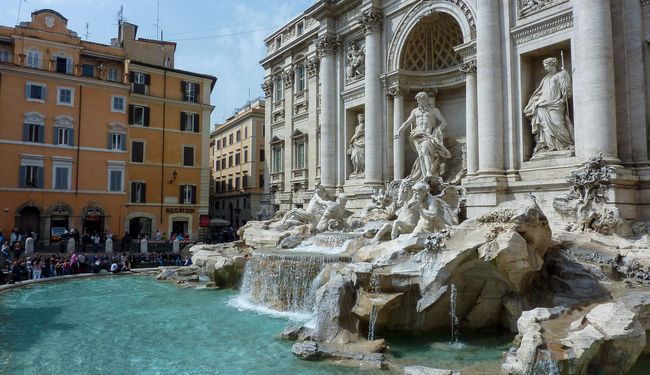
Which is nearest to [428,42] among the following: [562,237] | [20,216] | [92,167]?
[562,237]

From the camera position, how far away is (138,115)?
111 ft

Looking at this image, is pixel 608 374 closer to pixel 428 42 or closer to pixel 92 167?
pixel 428 42

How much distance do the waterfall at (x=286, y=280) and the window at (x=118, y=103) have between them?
21935mm

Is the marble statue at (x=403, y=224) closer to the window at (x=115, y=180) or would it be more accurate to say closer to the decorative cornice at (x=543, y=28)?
the decorative cornice at (x=543, y=28)

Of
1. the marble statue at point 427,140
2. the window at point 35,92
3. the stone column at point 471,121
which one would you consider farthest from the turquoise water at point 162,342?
the window at point 35,92

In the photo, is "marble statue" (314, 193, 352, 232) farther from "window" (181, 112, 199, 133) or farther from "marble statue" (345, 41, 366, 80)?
"window" (181, 112, 199, 133)

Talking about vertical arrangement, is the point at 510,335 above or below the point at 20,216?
below

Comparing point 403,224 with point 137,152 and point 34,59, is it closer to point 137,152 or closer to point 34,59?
point 137,152

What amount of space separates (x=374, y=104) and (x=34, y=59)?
72.0ft

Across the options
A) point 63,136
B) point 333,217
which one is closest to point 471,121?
point 333,217

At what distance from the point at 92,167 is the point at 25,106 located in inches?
200

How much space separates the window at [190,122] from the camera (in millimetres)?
35406

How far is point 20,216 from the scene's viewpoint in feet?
93.0

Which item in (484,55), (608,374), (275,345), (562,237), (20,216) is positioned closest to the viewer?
(608,374)
